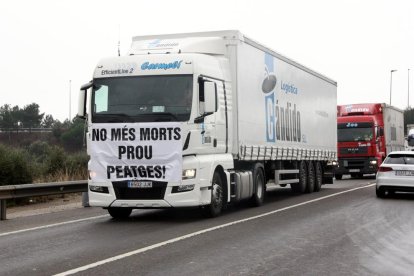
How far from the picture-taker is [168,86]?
11.7 m

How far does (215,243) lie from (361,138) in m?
22.6

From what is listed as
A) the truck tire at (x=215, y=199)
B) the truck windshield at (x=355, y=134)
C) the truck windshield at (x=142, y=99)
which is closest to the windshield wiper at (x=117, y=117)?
the truck windshield at (x=142, y=99)

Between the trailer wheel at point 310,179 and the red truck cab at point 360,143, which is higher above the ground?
the red truck cab at point 360,143

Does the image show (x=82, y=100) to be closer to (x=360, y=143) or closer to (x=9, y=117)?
(x=360, y=143)

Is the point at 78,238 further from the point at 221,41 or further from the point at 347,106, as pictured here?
the point at 347,106

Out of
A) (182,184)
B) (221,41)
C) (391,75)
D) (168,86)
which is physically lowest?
(182,184)

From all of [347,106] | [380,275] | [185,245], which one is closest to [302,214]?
[185,245]

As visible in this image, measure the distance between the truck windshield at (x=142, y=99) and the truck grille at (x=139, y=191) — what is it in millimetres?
1225

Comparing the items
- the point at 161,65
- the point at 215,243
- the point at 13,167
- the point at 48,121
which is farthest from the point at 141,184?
the point at 48,121

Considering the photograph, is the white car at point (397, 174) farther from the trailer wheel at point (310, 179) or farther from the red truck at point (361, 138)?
the red truck at point (361, 138)

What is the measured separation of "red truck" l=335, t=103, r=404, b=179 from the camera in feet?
98.6

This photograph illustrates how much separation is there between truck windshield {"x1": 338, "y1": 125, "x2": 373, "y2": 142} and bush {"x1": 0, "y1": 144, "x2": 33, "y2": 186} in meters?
16.4

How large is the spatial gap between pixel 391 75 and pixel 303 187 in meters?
55.9

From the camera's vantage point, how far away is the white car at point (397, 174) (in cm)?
1717
